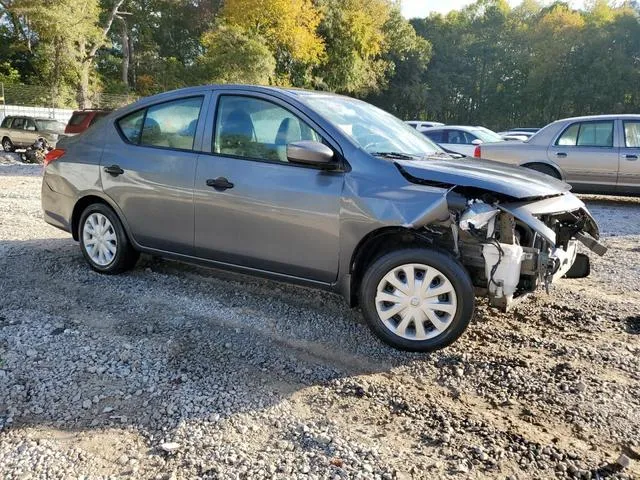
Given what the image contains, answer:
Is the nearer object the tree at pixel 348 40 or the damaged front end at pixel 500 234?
the damaged front end at pixel 500 234

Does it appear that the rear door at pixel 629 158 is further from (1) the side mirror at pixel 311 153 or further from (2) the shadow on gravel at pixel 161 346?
(1) the side mirror at pixel 311 153

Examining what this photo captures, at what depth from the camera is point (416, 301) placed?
3494 millimetres

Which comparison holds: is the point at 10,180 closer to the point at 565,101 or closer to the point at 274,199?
the point at 274,199

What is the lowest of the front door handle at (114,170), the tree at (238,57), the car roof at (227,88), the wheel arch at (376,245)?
the wheel arch at (376,245)

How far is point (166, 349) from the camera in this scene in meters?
3.51

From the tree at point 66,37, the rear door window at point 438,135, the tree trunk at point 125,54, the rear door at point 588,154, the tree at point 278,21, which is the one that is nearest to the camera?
the rear door at point 588,154

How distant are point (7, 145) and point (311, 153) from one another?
20480 millimetres

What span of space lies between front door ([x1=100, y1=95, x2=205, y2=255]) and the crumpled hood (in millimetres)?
1804

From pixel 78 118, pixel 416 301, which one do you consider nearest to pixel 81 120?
pixel 78 118

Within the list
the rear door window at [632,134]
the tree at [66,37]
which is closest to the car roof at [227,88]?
the rear door window at [632,134]

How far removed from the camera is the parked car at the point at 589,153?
30.8ft

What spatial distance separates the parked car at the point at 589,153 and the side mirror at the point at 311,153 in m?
7.27

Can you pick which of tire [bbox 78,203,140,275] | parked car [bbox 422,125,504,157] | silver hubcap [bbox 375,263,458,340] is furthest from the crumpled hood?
parked car [bbox 422,125,504,157]

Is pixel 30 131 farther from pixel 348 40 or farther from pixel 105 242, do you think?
pixel 348 40
